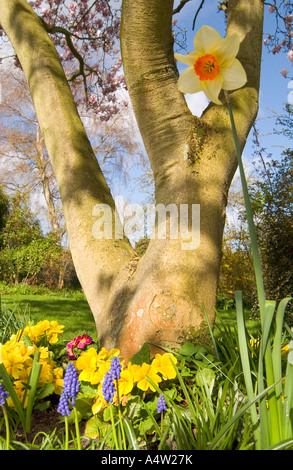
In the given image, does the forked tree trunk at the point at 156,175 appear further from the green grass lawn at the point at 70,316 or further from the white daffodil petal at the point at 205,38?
the green grass lawn at the point at 70,316

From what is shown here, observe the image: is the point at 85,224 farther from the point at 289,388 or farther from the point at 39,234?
the point at 39,234

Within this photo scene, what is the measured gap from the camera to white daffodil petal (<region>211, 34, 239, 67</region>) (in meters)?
1.40

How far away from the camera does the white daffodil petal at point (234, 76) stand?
4.69ft

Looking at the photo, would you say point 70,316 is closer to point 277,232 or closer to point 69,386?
point 277,232

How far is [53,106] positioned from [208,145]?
4.03 ft

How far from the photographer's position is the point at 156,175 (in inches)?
105

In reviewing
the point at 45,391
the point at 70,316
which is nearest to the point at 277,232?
the point at 70,316

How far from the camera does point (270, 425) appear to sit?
135 centimetres

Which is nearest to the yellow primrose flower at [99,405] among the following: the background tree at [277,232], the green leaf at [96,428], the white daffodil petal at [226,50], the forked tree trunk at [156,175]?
the green leaf at [96,428]

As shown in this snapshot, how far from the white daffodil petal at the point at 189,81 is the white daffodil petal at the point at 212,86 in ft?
0.08

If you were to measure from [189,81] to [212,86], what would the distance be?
96mm

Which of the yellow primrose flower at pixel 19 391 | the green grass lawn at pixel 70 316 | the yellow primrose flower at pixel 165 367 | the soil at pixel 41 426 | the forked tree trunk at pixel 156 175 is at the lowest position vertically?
the green grass lawn at pixel 70 316
